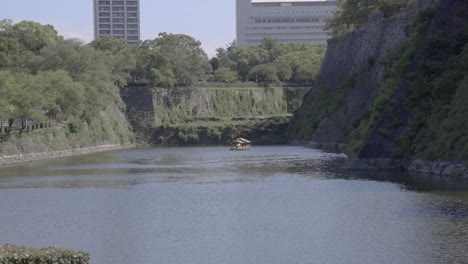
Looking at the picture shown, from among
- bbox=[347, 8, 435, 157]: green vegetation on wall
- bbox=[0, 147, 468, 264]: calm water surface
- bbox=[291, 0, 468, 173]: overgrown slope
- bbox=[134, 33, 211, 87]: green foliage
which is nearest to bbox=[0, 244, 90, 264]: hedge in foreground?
bbox=[0, 147, 468, 264]: calm water surface

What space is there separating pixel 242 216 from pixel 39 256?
22182 millimetres

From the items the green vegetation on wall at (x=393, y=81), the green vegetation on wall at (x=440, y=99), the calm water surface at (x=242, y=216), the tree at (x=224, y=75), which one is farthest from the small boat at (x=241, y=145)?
the green vegetation on wall at (x=440, y=99)

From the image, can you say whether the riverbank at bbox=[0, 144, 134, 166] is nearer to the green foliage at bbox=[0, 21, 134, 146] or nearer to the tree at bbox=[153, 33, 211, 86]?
the green foliage at bbox=[0, 21, 134, 146]

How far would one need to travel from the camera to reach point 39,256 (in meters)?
26.5

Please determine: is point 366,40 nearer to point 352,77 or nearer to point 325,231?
point 352,77

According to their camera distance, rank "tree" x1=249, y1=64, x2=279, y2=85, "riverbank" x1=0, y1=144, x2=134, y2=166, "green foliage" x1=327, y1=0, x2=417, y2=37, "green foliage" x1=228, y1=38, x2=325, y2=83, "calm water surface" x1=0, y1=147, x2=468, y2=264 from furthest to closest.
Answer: "green foliage" x1=228, y1=38, x2=325, y2=83
"tree" x1=249, y1=64, x2=279, y2=85
"green foliage" x1=327, y1=0, x2=417, y2=37
"riverbank" x1=0, y1=144, x2=134, y2=166
"calm water surface" x1=0, y1=147, x2=468, y2=264

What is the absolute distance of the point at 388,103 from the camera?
73.4m

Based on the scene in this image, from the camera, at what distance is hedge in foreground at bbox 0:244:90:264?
26.0 metres

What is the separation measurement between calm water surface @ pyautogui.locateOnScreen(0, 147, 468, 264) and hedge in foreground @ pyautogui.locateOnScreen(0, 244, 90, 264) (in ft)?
27.0

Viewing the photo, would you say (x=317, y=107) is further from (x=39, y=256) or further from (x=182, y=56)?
(x=39, y=256)

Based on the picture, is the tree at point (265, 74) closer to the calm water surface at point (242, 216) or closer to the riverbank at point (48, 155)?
the riverbank at point (48, 155)

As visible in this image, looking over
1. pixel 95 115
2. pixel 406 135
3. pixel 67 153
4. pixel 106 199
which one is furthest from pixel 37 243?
pixel 95 115

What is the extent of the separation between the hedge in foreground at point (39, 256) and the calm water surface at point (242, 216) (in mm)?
8239

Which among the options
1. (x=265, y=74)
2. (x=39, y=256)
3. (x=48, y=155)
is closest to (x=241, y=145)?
(x=48, y=155)
